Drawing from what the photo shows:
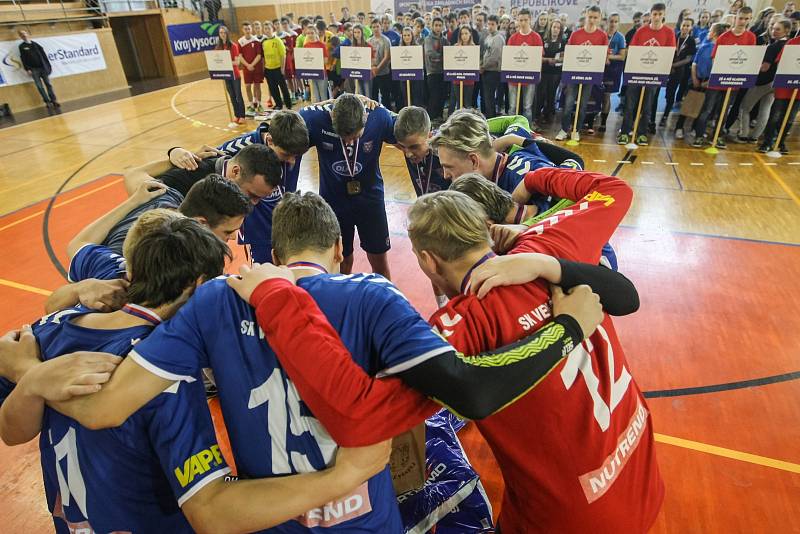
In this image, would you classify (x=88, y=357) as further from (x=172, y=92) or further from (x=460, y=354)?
(x=172, y=92)

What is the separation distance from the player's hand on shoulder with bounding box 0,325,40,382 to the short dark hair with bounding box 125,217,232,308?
16.6 inches

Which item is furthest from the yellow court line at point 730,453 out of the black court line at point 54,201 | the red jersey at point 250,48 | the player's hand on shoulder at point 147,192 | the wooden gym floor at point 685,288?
the red jersey at point 250,48

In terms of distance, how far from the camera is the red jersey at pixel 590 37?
30.2 feet

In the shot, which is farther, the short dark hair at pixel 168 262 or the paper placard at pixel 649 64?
the paper placard at pixel 649 64

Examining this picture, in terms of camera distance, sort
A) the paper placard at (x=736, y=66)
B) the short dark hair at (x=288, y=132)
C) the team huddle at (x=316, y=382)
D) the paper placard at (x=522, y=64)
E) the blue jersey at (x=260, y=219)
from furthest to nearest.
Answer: the paper placard at (x=522, y=64) < the paper placard at (x=736, y=66) < the blue jersey at (x=260, y=219) < the short dark hair at (x=288, y=132) < the team huddle at (x=316, y=382)

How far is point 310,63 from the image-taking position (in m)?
11.8

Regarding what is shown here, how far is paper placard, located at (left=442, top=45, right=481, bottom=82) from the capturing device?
32.7 ft

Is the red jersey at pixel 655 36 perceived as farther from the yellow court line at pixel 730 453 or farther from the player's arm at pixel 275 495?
the player's arm at pixel 275 495

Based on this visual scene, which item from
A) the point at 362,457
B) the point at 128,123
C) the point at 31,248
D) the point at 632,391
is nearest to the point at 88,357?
the point at 362,457

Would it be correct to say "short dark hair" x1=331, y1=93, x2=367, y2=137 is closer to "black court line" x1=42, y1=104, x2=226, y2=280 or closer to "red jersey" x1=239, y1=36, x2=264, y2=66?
"black court line" x1=42, y1=104, x2=226, y2=280

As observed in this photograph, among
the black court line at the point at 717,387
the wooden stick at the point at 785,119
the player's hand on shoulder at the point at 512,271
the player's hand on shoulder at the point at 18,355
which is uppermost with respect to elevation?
the player's hand on shoulder at the point at 512,271

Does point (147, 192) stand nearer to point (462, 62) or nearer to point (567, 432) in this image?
point (567, 432)

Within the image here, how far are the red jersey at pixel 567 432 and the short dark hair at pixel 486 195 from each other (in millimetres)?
694

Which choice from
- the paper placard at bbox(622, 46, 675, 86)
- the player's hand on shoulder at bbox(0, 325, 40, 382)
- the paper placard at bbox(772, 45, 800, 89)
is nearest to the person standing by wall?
the paper placard at bbox(622, 46, 675, 86)
